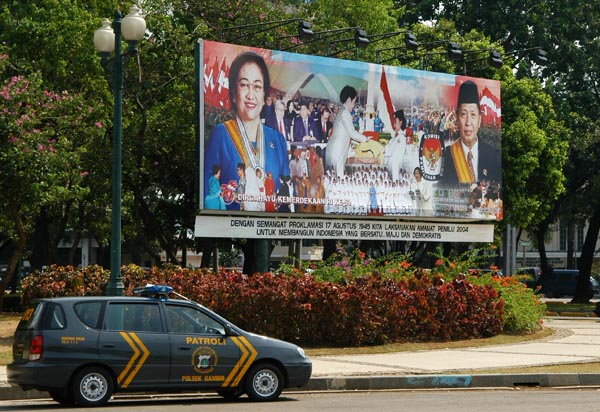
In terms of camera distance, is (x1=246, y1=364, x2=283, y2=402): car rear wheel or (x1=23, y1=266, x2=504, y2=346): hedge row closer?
(x1=246, y1=364, x2=283, y2=402): car rear wheel

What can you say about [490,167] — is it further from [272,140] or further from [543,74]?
[543,74]

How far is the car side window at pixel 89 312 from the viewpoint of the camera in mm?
14297

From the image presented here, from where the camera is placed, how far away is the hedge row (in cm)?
2266

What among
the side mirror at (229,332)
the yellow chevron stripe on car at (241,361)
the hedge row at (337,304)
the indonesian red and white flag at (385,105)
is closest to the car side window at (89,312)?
the side mirror at (229,332)

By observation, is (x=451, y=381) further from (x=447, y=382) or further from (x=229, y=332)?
(x=229, y=332)

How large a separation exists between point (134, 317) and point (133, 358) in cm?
63

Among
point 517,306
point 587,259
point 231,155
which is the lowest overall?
point 517,306

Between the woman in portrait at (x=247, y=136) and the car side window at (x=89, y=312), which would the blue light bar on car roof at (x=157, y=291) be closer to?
the car side window at (x=89, y=312)

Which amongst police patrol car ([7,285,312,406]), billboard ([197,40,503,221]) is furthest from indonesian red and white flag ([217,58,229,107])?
police patrol car ([7,285,312,406])

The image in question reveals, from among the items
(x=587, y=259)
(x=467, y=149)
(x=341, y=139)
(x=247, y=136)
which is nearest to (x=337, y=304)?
(x=247, y=136)

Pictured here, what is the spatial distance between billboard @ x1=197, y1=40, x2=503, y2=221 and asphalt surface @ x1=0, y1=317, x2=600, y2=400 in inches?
319

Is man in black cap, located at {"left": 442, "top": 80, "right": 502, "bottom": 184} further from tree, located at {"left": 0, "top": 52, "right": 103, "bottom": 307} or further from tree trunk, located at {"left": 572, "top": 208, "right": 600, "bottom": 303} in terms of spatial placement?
tree trunk, located at {"left": 572, "top": 208, "right": 600, "bottom": 303}

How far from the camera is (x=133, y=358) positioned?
1425cm

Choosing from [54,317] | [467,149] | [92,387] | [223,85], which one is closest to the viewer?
[92,387]
